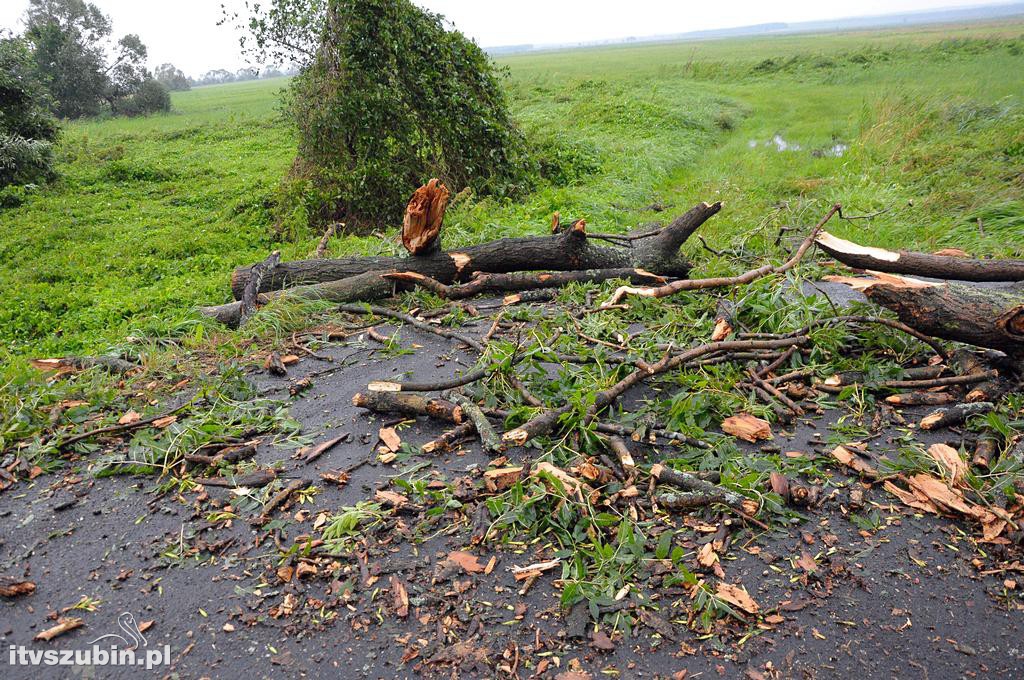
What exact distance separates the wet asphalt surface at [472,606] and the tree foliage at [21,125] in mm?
12577

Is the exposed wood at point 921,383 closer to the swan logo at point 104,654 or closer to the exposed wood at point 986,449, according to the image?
the exposed wood at point 986,449

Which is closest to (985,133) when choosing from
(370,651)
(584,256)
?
(584,256)

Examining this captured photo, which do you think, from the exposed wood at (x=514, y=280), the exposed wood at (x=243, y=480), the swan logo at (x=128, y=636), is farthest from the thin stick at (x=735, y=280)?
the swan logo at (x=128, y=636)

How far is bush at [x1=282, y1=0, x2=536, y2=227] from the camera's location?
888 centimetres

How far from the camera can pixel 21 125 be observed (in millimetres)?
14188

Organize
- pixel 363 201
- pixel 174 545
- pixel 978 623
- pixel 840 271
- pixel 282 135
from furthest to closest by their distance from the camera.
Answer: pixel 282 135 → pixel 363 201 → pixel 840 271 → pixel 174 545 → pixel 978 623

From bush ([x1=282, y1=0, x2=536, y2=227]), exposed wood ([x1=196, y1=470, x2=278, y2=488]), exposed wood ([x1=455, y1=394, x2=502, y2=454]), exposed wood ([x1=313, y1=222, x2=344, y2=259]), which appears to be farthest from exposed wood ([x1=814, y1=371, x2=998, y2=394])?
bush ([x1=282, y1=0, x2=536, y2=227])

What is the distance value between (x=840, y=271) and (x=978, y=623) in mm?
3882

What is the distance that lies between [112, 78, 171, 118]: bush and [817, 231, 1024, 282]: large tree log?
115 feet

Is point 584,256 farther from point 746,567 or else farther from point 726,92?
point 726,92

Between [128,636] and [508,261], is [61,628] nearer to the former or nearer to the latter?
[128,636]

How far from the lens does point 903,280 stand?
373 centimetres

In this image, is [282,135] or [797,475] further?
[282,135]

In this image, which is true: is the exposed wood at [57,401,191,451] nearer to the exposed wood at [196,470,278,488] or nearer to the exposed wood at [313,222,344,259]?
the exposed wood at [196,470,278,488]
